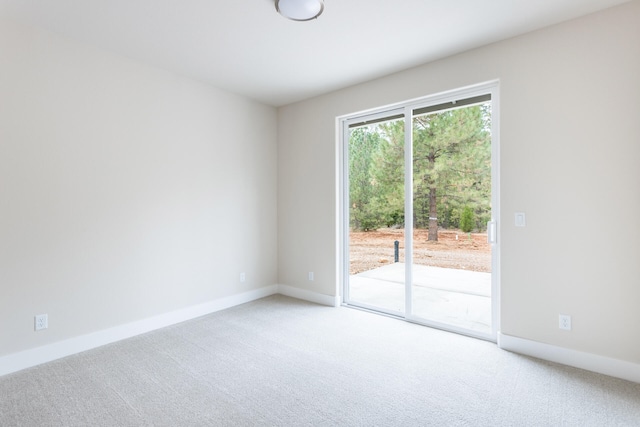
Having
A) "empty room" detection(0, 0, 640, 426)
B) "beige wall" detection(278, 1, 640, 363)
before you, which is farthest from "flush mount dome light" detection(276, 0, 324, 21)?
"beige wall" detection(278, 1, 640, 363)

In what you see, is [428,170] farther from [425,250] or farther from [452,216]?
[425,250]

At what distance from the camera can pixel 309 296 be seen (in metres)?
4.30

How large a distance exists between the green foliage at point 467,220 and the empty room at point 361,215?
0.03 metres

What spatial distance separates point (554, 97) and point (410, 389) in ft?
8.13

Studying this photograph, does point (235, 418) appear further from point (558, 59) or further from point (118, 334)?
point (558, 59)

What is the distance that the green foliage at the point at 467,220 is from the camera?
3113mm

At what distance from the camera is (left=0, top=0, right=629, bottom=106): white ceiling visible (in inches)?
90.0

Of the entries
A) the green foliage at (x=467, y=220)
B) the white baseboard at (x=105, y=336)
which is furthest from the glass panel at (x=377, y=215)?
the white baseboard at (x=105, y=336)

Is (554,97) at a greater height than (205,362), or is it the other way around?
(554,97)

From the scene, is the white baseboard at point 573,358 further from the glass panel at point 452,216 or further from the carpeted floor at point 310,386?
the glass panel at point 452,216

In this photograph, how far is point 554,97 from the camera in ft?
8.43

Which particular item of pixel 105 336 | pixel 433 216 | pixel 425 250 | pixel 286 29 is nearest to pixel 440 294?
pixel 425 250

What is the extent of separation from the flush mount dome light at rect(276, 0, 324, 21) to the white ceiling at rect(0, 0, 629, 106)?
0.25 ft

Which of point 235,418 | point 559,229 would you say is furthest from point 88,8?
point 559,229
